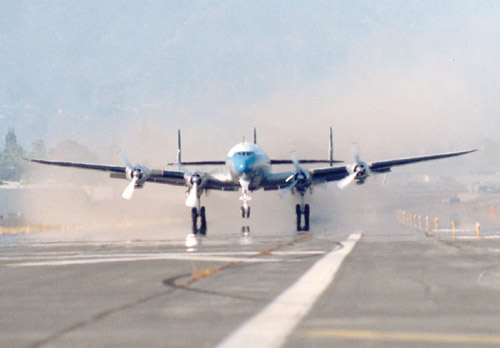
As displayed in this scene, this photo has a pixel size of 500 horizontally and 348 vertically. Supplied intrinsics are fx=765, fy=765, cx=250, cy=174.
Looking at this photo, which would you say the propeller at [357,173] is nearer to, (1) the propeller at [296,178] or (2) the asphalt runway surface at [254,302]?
(1) the propeller at [296,178]

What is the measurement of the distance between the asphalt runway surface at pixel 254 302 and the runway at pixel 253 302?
2 centimetres

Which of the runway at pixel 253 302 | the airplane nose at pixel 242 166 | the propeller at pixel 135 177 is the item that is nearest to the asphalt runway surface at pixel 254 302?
the runway at pixel 253 302

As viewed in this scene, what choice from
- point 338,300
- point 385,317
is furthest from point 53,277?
point 385,317

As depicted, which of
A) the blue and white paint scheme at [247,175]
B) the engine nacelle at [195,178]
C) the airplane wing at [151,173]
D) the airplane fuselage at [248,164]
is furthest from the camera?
the airplane wing at [151,173]

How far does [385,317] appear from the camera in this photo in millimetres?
9188

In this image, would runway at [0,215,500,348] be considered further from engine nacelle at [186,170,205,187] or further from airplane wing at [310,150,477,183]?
airplane wing at [310,150,477,183]

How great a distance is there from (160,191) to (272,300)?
3100 inches

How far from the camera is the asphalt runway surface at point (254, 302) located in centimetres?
791

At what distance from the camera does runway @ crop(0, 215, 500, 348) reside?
26.0 feet

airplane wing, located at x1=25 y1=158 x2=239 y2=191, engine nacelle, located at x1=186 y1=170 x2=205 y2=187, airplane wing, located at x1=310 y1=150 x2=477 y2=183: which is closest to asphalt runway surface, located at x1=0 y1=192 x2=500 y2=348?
engine nacelle, located at x1=186 y1=170 x2=205 y2=187

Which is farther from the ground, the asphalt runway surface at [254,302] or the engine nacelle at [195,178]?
the engine nacelle at [195,178]

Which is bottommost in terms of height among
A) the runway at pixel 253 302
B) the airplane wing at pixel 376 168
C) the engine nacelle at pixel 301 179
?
the runway at pixel 253 302

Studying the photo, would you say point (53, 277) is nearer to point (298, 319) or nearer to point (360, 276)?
point (360, 276)

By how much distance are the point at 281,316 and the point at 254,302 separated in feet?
4.89
